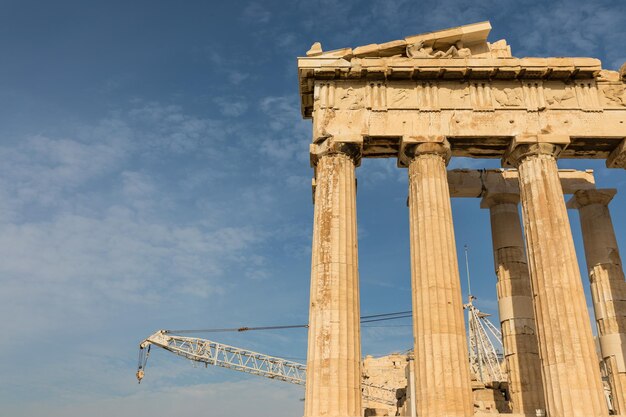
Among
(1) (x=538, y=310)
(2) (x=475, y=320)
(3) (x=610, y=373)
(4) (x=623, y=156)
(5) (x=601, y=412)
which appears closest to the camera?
(5) (x=601, y=412)

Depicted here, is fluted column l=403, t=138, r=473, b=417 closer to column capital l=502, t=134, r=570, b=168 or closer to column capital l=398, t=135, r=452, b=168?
column capital l=398, t=135, r=452, b=168

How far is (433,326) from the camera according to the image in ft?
57.6

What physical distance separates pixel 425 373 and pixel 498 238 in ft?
33.1

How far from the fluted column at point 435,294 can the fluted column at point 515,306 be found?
582 centimetres

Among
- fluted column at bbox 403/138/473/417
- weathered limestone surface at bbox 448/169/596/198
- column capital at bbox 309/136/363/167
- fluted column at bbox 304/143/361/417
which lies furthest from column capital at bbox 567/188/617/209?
fluted column at bbox 304/143/361/417

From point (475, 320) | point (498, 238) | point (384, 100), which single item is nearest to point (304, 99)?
point (384, 100)

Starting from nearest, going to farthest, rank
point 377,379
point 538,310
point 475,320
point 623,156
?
point 538,310 < point 623,156 < point 475,320 < point 377,379

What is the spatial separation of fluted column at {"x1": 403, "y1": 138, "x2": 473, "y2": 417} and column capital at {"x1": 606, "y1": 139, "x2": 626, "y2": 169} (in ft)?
20.4

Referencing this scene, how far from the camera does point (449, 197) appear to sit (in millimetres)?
20203

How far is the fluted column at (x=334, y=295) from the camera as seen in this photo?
16.9 meters

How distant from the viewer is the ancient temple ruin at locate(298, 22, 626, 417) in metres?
17.2

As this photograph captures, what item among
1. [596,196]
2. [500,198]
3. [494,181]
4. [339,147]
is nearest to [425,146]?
[339,147]

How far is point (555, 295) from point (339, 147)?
840 cm

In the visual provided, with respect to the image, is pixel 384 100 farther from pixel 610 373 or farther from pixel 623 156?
pixel 610 373
